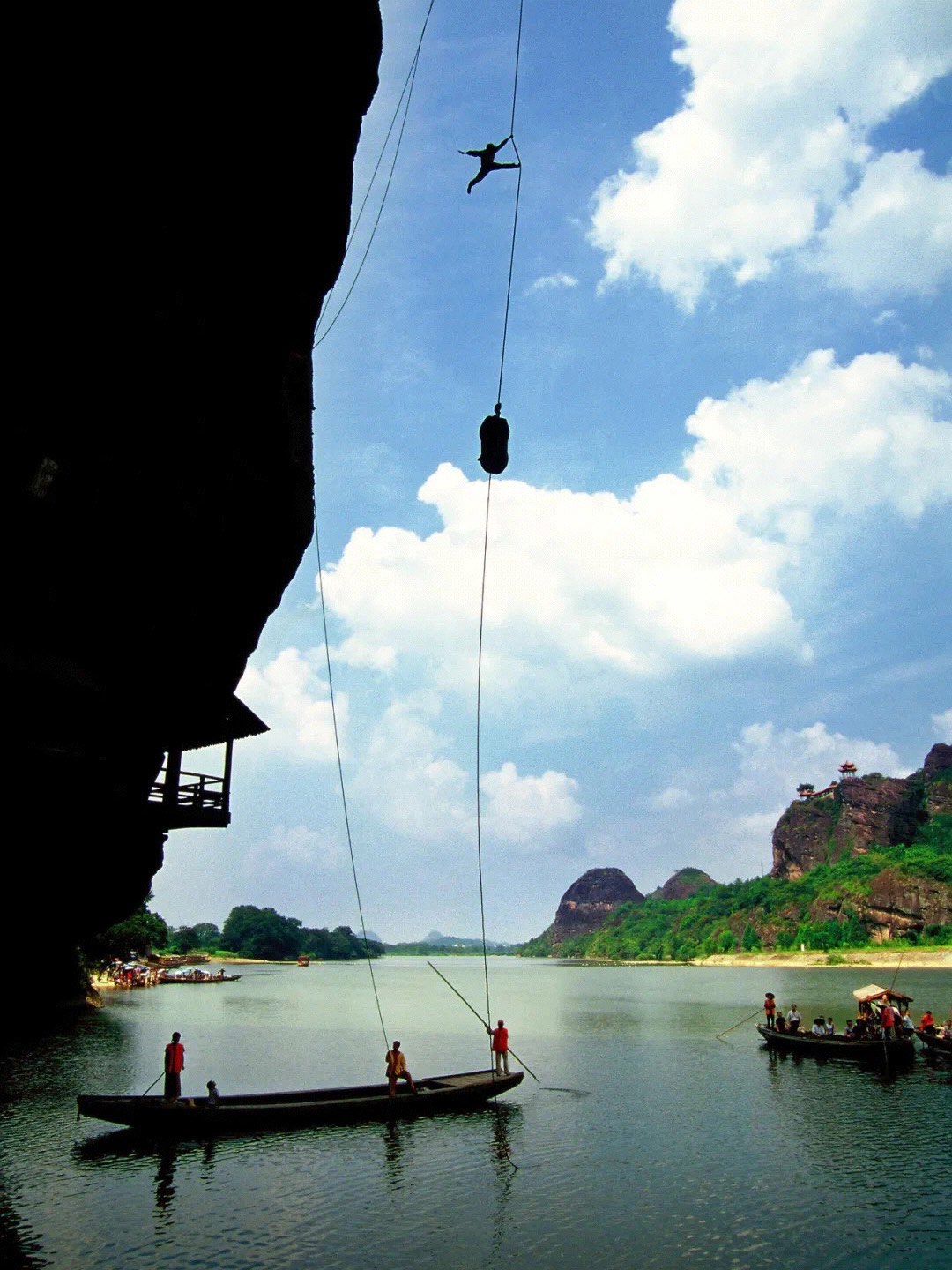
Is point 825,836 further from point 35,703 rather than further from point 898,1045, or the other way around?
point 35,703

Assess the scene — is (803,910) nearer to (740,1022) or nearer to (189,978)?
(189,978)

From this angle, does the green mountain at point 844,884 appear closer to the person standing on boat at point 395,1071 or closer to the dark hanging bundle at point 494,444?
the person standing on boat at point 395,1071

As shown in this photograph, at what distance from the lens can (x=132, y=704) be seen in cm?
1488

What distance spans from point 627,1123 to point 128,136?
23938 mm

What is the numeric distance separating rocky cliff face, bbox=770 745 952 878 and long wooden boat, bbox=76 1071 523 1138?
166497mm

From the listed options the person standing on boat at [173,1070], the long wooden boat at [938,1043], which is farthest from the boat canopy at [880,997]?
the person standing on boat at [173,1070]

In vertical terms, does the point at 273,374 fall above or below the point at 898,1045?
above

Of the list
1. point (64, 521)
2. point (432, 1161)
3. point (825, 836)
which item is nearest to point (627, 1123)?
point (432, 1161)

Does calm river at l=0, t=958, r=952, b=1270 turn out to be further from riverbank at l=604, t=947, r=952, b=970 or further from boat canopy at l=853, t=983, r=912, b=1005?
riverbank at l=604, t=947, r=952, b=970

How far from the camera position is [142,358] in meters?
9.54

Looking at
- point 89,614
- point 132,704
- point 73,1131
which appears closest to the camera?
point 89,614

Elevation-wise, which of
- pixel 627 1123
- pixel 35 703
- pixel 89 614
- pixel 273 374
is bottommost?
pixel 627 1123

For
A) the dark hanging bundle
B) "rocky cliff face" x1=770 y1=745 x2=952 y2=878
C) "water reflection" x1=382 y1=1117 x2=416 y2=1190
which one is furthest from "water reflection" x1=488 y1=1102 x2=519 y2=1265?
"rocky cliff face" x1=770 y1=745 x2=952 y2=878

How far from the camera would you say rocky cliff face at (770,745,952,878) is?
167 m
